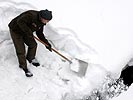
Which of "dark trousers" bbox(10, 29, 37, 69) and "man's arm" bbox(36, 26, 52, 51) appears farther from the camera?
"man's arm" bbox(36, 26, 52, 51)

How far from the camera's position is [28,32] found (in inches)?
181

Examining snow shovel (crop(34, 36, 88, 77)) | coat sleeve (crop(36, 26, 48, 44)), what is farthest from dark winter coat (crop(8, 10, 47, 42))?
snow shovel (crop(34, 36, 88, 77))

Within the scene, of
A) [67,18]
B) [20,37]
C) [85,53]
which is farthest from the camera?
[67,18]

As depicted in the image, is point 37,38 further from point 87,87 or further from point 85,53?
point 87,87

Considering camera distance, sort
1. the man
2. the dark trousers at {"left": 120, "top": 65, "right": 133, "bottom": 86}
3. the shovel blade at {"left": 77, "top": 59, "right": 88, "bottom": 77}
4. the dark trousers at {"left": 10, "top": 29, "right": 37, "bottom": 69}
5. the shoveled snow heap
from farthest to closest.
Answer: the dark trousers at {"left": 120, "top": 65, "right": 133, "bottom": 86}, the shovel blade at {"left": 77, "top": 59, "right": 88, "bottom": 77}, the shoveled snow heap, the dark trousers at {"left": 10, "top": 29, "right": 37, "bottom": 69}, the man

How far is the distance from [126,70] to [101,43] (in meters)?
0.63

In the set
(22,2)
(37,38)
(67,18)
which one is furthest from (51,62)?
(22,2)

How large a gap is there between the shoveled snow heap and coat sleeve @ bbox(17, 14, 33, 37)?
2.35ft

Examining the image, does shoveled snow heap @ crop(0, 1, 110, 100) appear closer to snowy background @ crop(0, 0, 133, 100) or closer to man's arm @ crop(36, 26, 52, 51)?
snowy background @ crop(0, 0, 133, 100)

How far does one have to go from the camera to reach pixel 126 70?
5.33m

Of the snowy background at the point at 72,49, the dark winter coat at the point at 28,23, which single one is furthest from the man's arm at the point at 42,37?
the snowy background at the point at 72,49

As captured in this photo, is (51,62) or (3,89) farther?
(51,62)

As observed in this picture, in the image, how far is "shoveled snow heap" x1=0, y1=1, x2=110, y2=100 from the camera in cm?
491

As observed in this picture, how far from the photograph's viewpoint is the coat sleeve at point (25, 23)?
A: 460cm
